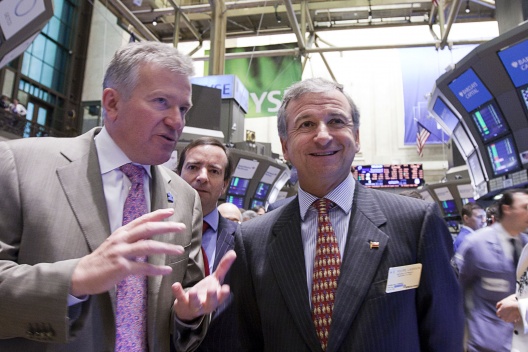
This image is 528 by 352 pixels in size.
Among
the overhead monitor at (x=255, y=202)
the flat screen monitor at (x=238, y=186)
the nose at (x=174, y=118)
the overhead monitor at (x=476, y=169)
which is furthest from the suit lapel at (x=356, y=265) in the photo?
the overhead monitor at (x=255, y=202)

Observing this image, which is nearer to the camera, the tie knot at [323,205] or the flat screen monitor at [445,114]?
the tie knot at [323,205]

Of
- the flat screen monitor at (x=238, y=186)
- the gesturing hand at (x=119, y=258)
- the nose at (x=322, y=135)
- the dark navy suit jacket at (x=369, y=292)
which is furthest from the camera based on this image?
the flat screen monitor at (x=238, y=186)

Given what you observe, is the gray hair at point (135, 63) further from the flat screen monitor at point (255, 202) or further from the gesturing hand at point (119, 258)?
the flat screen monitor at point (255, 202)

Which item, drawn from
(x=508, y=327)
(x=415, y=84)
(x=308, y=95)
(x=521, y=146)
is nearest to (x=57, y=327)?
(x=308, y=95)

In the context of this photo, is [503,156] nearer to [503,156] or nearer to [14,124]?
[503,156]

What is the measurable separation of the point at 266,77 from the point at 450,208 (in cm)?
691

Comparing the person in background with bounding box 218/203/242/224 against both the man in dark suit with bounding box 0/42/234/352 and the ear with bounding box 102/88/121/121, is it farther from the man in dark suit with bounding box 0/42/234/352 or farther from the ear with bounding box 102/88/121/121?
the ear with bounding box 102/88/121/121

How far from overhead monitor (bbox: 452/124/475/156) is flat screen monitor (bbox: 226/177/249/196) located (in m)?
4.50

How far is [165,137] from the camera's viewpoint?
1.56 m

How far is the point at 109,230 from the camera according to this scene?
4.50 feet

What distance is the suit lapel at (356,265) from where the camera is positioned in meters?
1.41

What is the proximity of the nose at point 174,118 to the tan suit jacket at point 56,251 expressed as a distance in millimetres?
270

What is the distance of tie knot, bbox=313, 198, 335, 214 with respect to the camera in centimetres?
167

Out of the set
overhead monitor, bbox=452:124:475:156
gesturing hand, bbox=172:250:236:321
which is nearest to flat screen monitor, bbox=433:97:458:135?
overhead monitor, bbox=452:124:475:156
